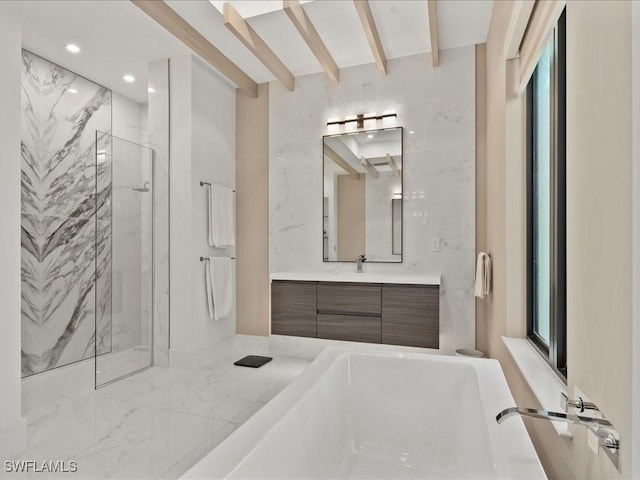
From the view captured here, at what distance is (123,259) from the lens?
3.11 m

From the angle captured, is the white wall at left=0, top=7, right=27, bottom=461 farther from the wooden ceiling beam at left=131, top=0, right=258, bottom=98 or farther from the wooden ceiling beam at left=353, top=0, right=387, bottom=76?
the wooden ceiling beam at left=353, top=0, right=387, bottom=76

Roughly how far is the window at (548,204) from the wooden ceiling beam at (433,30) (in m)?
0.98

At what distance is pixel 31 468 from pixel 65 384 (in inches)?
48.9

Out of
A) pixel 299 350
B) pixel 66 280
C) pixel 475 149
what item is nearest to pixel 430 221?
pixel 475 149

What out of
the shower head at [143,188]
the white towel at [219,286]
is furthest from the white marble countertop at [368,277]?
the shower head at [143,188]

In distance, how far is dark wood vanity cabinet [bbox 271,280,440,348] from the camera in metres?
3.04

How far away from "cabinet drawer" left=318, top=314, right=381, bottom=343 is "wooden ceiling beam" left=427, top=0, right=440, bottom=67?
2.26 metres

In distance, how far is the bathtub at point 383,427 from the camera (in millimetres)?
1107

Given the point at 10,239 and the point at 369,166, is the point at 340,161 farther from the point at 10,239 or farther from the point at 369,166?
the point at 10,239

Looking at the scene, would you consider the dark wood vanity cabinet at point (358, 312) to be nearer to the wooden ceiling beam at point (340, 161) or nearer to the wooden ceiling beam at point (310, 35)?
the wooden ceiling beam at point (340, 161)

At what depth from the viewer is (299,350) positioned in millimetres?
3541

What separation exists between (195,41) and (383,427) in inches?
123
